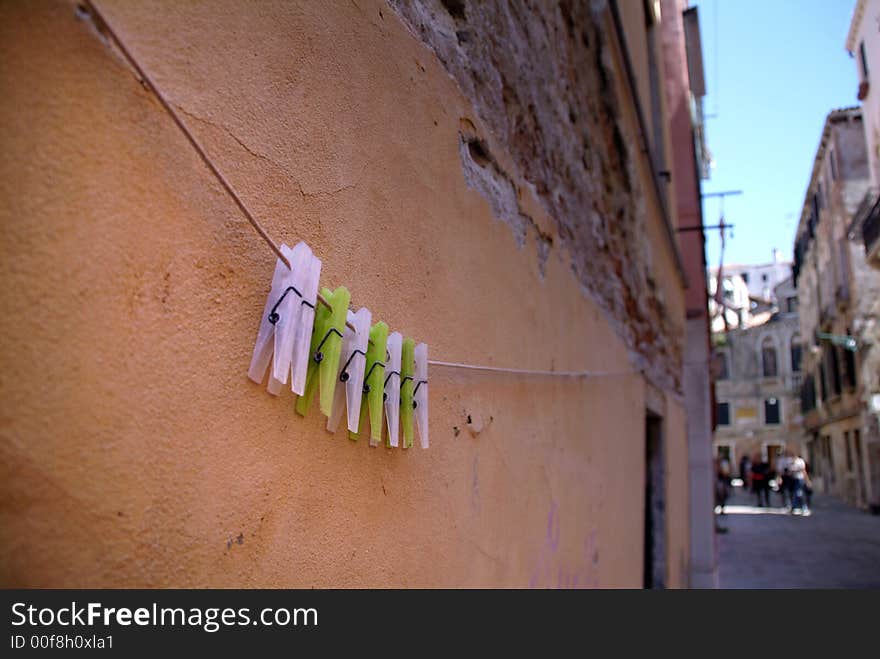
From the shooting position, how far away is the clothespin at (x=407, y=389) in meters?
1.31

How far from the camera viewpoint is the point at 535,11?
244 cm

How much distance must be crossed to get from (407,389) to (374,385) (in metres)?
0.13

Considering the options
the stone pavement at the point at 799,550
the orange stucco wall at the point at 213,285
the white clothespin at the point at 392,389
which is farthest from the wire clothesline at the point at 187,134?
the stone pavement at the point at 799,550

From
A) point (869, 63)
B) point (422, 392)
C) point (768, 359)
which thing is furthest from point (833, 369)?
point (422, 392)

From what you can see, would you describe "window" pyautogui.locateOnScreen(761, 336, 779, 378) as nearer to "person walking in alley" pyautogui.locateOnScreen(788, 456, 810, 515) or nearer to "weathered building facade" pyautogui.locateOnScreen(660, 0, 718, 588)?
"person walking in alley" pyautogui.locateOnScreen(788, 456, 810, 515)

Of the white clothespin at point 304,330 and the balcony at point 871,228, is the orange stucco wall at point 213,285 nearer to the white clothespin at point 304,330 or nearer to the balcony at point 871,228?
the white clothespin at point 304,330

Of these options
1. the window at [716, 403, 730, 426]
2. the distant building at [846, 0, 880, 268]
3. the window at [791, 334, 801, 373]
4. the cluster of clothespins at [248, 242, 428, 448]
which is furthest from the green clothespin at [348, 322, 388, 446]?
the window at [791, 334, 801, 373]

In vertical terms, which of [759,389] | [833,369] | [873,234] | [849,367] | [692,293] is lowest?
[692,293]

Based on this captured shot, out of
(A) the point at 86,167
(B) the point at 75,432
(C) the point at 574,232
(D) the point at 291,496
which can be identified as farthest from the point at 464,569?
(C) the point at 574,232

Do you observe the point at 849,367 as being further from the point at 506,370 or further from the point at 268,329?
the point at 268,329

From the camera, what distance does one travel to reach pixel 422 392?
1.37 meters

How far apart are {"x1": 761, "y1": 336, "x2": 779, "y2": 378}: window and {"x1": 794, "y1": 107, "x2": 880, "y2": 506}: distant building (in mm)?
8147

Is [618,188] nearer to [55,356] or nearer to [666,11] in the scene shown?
[55,356]

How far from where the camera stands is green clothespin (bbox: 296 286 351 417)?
1.04 meters
